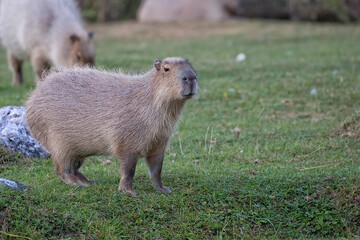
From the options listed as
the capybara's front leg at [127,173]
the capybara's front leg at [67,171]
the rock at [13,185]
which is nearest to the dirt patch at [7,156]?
the capybara's front leg at [67,171]

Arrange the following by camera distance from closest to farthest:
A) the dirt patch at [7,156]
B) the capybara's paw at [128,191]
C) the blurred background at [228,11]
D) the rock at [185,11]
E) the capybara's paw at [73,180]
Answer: the capybara's paw at [128,191], the capybara's paw at [73,180], the dirt patch at [7,156], the blurred background at [228,11], the rock at [185,11]

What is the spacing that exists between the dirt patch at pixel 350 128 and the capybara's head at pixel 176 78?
2.61m

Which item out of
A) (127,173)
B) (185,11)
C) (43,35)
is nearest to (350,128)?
(127,173)

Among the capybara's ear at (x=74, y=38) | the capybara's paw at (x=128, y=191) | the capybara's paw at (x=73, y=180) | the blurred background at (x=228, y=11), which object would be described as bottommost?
the blurred background at (x=228, y=11)

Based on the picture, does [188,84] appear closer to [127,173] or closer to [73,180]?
[127,173]

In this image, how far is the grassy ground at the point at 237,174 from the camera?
4.42 metres

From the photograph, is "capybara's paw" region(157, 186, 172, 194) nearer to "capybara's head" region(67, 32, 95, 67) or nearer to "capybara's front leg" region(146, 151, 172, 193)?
"capybara's front leg" region(146, 151, 172, 193)

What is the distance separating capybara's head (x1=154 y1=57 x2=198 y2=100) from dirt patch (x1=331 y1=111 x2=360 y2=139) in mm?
2607

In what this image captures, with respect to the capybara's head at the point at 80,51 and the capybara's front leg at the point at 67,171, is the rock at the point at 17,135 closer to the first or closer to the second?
the capybara's front leg at the point at 67,171

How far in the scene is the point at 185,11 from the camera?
58.6ft

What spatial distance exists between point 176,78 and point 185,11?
1356 centimetres

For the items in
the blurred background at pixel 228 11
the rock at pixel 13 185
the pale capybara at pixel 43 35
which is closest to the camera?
the rock at pixel 13 185

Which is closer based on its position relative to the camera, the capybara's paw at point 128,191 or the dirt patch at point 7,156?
the capybara's paw at point 128,191

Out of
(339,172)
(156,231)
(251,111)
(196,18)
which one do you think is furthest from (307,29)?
(156,231)
